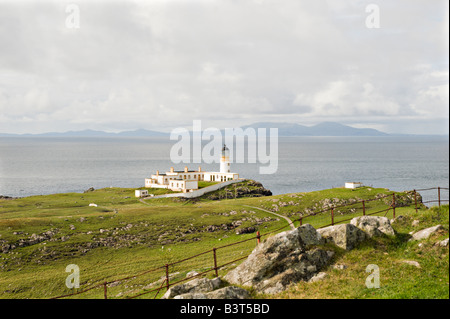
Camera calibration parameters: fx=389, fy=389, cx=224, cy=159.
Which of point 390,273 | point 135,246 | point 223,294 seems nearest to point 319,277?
point 390,273

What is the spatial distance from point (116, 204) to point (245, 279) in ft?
210

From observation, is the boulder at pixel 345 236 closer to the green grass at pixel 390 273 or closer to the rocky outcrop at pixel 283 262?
the green grass at pixel 390 273

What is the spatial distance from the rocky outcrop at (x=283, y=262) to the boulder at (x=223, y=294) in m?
1.13

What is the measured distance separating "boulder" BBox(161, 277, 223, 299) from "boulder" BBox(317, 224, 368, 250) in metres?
6.77

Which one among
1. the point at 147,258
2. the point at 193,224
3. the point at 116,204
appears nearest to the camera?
the point at 147,258

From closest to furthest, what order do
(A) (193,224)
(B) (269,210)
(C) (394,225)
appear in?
(C) (394,225), (A) (193,224), (B) (269,210)

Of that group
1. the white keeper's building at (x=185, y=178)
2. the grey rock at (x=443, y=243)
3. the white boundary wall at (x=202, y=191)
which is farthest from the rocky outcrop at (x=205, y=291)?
the white keeper's building at (x=185, y=178)

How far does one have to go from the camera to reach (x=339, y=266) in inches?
746

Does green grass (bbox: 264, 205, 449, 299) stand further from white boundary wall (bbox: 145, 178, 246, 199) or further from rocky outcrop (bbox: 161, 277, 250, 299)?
white boundary wall (bbox: 145, 178, 246, 199)

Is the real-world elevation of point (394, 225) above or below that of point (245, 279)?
above

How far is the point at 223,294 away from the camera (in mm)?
16359
